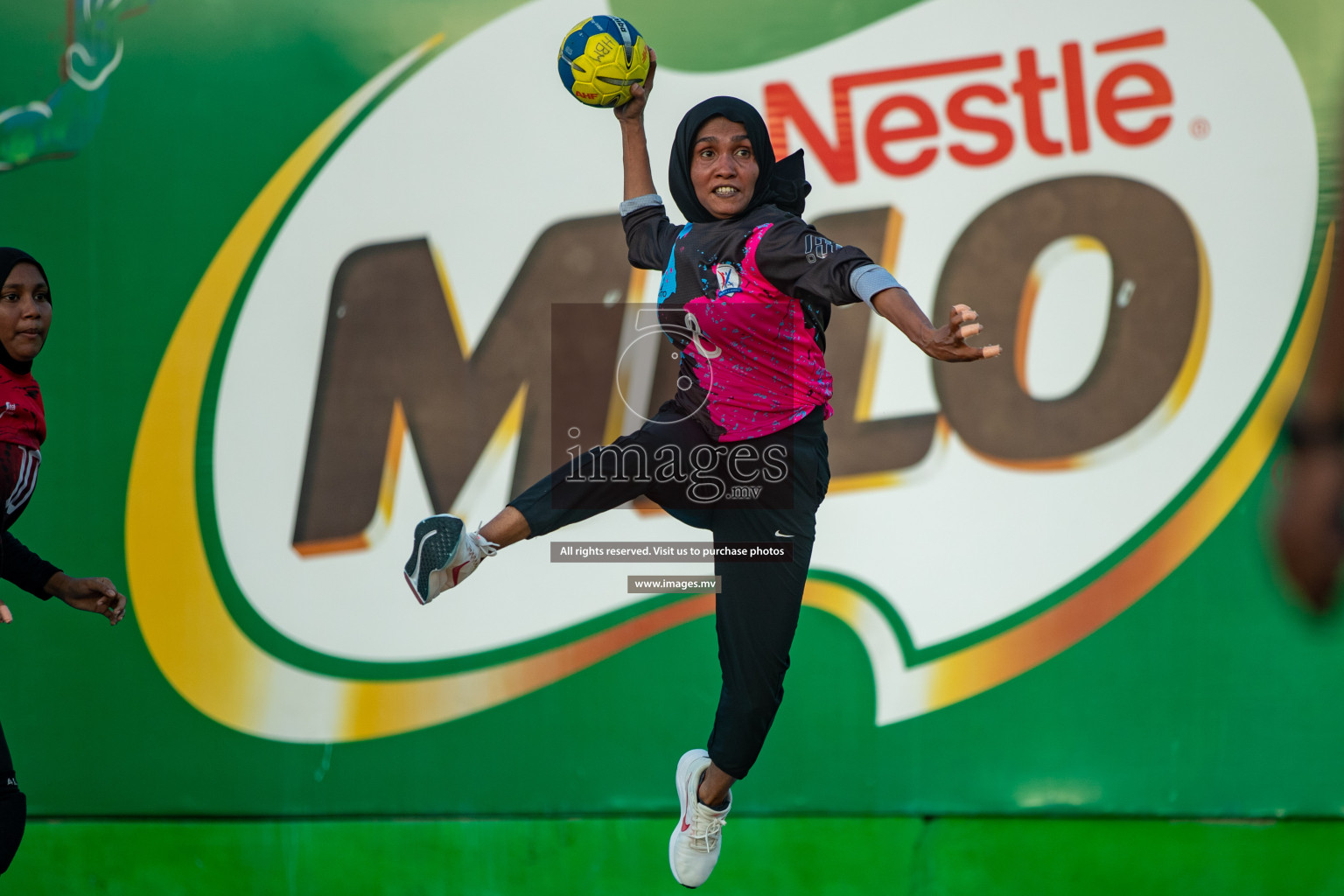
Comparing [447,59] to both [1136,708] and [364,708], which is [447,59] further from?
[1136,708]

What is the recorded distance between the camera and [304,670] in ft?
14.9

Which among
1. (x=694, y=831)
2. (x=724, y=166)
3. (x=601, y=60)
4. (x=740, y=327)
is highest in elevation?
(x=601, y=60)

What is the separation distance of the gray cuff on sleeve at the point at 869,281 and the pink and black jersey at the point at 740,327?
0.21 metres

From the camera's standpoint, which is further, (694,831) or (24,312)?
(24,312)

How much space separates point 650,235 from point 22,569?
225cm

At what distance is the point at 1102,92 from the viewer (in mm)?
4320

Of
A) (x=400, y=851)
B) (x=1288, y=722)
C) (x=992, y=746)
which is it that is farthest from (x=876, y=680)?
(x=400, y=851)

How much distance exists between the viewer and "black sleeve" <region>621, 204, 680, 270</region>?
3.25 metres

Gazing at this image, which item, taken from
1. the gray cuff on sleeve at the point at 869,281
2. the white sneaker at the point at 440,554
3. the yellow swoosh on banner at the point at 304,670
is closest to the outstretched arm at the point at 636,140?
the gray cuff on sleeve at the point at 869,281

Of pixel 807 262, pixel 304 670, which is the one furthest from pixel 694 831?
pixel 304 670

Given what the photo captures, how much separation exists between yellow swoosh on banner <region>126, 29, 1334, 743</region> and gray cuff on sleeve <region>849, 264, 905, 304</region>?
1876 mm

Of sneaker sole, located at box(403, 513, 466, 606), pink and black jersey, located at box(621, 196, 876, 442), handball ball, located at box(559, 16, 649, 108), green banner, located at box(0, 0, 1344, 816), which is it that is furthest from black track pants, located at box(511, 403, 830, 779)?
green banner, located at box(0, 0, 1344, 816)

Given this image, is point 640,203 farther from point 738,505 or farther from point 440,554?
point 440,554

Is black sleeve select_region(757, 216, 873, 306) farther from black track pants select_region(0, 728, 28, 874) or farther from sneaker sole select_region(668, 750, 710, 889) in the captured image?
black track pants select_region(0, 728, 28, 874)
